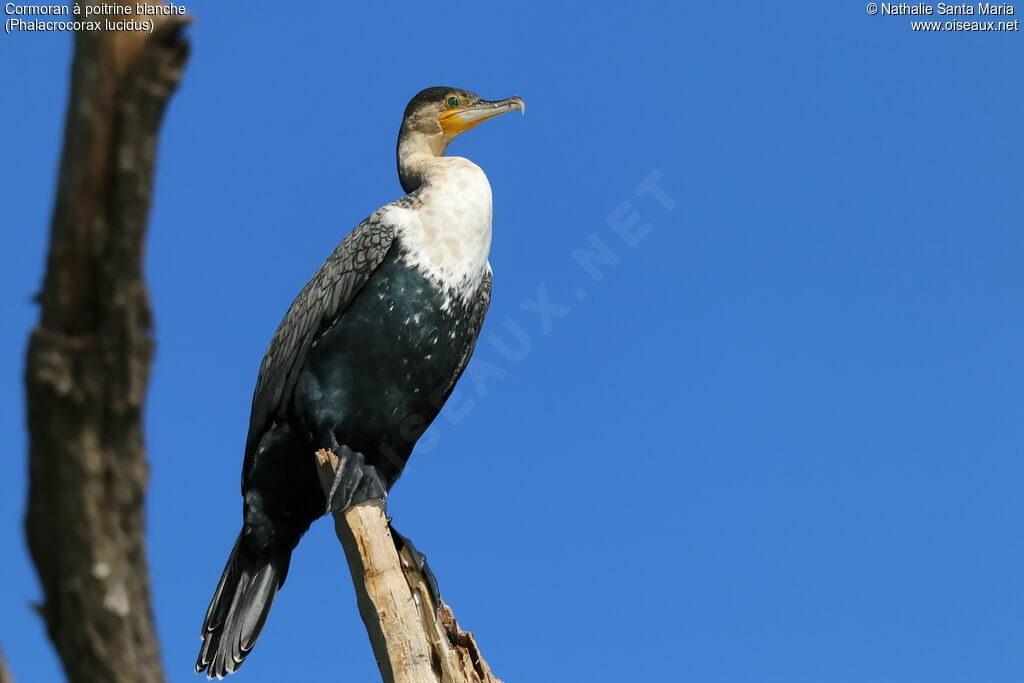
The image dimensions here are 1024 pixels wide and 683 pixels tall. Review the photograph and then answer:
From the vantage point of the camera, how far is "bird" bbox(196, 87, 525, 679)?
4.48 m

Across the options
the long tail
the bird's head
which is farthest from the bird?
the bird's head

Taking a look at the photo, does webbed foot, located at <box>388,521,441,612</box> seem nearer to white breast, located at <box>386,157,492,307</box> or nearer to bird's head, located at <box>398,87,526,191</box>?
white breast, located at <box>386,157,492,307</box>

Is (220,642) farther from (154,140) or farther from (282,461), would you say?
(154,140)

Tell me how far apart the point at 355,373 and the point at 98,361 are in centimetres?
294

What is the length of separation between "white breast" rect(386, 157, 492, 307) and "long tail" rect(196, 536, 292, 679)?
1.61m

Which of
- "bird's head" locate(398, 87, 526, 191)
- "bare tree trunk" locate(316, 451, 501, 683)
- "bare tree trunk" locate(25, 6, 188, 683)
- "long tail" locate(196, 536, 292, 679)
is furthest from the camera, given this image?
"bird's head" locate(398, 87, 526, 191)

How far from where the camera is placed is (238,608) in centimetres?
456

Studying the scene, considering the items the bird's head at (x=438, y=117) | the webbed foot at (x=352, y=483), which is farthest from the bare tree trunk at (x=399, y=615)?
the bird's head at (x=438, y=117)

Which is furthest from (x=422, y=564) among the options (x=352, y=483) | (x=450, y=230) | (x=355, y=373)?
(x=450, y=230)

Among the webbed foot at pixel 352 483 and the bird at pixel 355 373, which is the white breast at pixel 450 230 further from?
the webbed foot at pixel 352 483

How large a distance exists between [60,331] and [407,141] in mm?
4105

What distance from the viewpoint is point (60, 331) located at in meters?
1.55

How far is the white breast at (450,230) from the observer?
4551mm

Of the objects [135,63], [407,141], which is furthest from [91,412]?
[407,141]
